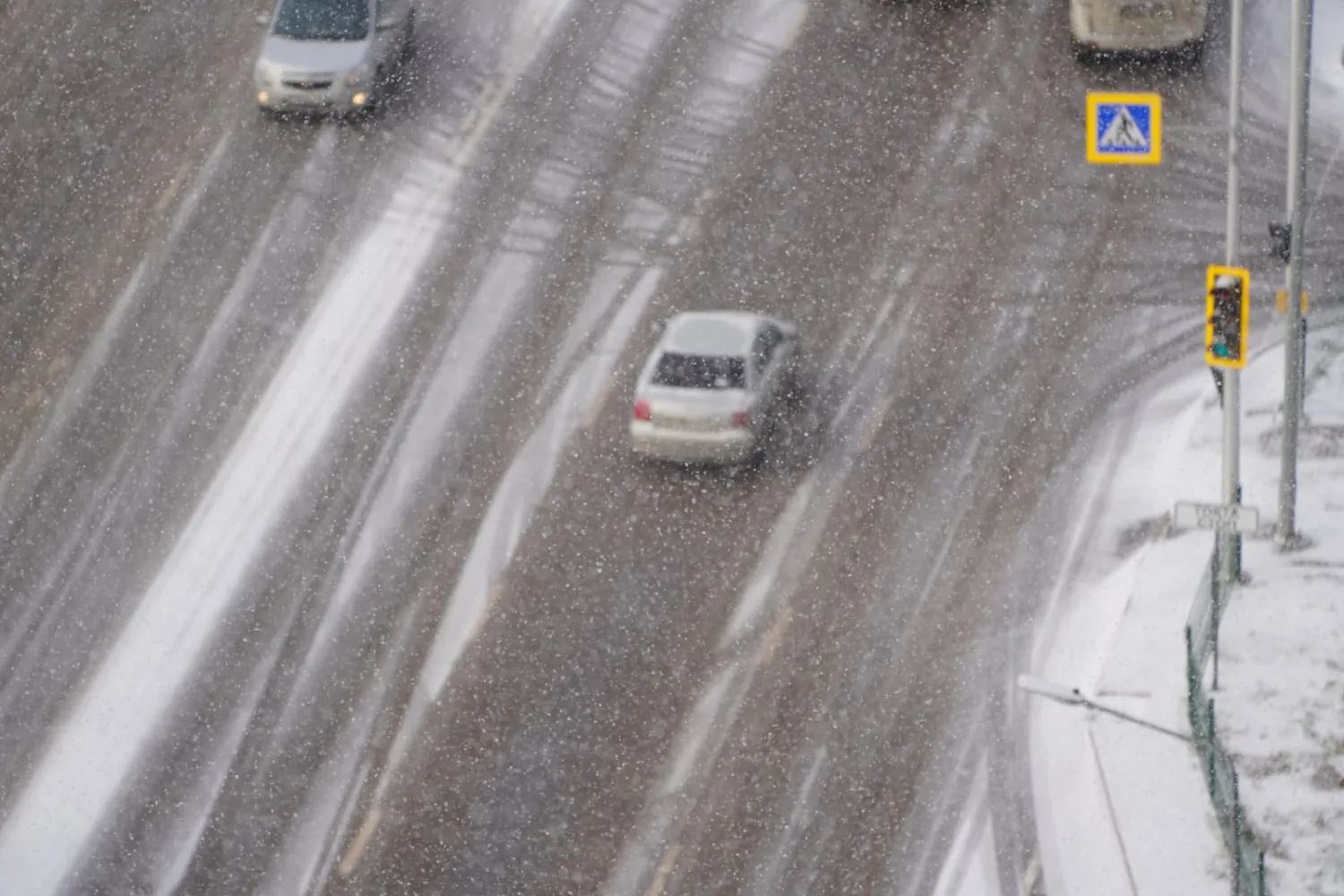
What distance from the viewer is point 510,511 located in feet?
83.2

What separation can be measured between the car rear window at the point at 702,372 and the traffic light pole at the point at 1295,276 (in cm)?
619

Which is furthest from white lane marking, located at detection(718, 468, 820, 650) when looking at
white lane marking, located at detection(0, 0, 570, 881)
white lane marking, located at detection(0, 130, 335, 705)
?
white lane marking, located at detection(0, 130, 335, 705)

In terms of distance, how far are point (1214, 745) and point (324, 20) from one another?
16.5m

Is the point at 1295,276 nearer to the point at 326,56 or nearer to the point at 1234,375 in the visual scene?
the point at 1234,375

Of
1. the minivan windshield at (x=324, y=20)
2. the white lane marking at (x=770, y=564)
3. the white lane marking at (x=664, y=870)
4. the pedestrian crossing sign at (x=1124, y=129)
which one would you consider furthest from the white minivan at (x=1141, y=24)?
the white lane marking at (x=664, y=870)

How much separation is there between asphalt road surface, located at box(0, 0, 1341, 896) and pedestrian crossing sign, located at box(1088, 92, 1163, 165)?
33 cm

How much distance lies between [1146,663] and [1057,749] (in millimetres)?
1513

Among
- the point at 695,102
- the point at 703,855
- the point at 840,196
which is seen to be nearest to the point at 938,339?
the point at 840,196

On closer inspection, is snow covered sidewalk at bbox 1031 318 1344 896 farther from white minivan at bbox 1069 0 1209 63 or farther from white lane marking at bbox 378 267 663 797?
white lane marking at bbox 378 267 663 797

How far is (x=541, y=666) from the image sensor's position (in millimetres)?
23375

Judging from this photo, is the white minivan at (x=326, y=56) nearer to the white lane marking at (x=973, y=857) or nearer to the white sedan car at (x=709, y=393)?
the white sedan car at (x=709, y=393)

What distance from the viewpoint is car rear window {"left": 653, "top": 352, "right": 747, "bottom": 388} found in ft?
84.1

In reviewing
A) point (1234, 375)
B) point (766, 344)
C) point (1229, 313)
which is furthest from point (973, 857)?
point (766, 344)

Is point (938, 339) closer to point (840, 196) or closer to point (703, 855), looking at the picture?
point (840, 196)
